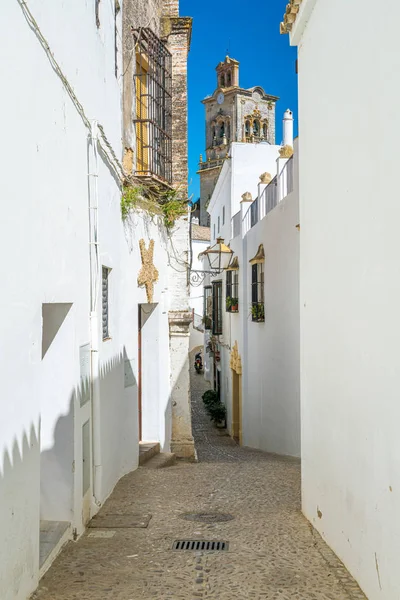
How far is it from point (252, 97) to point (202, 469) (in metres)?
50.2

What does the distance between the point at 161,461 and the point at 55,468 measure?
528cm

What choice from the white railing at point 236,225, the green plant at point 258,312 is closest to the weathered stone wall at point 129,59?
the green plant at point 258,312

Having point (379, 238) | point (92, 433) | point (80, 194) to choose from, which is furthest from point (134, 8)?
point (379, 238)

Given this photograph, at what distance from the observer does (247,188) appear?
22016 mm

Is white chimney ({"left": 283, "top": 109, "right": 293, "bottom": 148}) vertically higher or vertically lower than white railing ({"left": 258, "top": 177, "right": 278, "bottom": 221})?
higher

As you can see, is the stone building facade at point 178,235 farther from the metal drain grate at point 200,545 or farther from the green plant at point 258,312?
the metal drain grate at point 200,545

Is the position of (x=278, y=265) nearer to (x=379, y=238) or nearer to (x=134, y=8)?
(x=134, y=8)

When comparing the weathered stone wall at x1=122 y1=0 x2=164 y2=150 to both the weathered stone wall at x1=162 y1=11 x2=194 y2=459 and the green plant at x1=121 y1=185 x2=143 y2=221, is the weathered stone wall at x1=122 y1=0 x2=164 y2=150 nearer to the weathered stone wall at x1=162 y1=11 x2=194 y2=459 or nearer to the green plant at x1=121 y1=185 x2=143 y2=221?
the green plant at x1=121 y1=185 x2=143 y2=221

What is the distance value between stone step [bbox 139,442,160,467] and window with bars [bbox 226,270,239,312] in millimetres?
7604

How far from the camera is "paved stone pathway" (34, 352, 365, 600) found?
177 inches

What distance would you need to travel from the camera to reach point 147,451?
34.1ft

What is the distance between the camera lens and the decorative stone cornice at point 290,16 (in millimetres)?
6306

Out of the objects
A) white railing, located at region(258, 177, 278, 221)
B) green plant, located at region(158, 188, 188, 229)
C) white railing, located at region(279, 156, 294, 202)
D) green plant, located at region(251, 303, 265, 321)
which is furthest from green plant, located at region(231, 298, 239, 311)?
green plant, located at region(158, 188, 188, 229)

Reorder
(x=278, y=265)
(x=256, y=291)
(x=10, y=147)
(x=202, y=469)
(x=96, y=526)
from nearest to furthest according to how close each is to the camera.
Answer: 1. (x=10, y=147)
2. (x=96, y=526)
3. (x=202, y=469)
4. (x=278, y=265)
5. (x=256, y=291)
